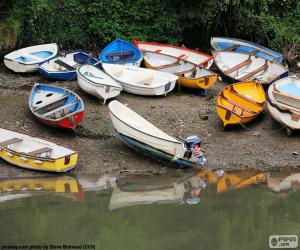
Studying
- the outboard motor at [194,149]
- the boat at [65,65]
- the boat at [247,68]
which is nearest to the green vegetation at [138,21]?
the boat at [65,65]

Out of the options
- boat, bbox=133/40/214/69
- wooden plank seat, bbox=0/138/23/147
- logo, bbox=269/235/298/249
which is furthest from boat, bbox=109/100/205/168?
boat, bbox=133/40/214/69

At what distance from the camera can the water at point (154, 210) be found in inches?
533

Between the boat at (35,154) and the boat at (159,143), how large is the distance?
4.76 ft

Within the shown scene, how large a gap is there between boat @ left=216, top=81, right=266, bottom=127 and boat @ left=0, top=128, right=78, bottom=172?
4293 mm

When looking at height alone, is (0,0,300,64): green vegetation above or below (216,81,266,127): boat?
above

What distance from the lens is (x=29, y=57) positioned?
21.1m

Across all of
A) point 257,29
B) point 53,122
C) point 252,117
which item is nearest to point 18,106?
point 53,122

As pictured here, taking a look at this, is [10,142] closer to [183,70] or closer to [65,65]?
[65,65]

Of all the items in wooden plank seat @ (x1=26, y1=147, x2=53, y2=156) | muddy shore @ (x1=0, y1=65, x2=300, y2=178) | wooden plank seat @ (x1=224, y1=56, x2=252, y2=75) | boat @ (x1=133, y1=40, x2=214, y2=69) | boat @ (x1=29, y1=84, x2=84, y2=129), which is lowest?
muddy shore @ (x1=0, y1=65, x2=300, y2=178)

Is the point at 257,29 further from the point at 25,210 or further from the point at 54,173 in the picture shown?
the point at 25,210

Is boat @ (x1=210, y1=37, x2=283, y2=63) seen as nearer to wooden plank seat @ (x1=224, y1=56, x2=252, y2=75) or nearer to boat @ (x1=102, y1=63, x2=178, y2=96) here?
wooden plank seat @ (x1=224, y1=56, x2=252, y2=75)

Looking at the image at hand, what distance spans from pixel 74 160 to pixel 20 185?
4.30 ft

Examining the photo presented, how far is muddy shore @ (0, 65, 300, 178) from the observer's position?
1675 cm

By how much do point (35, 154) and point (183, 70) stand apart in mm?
6703
